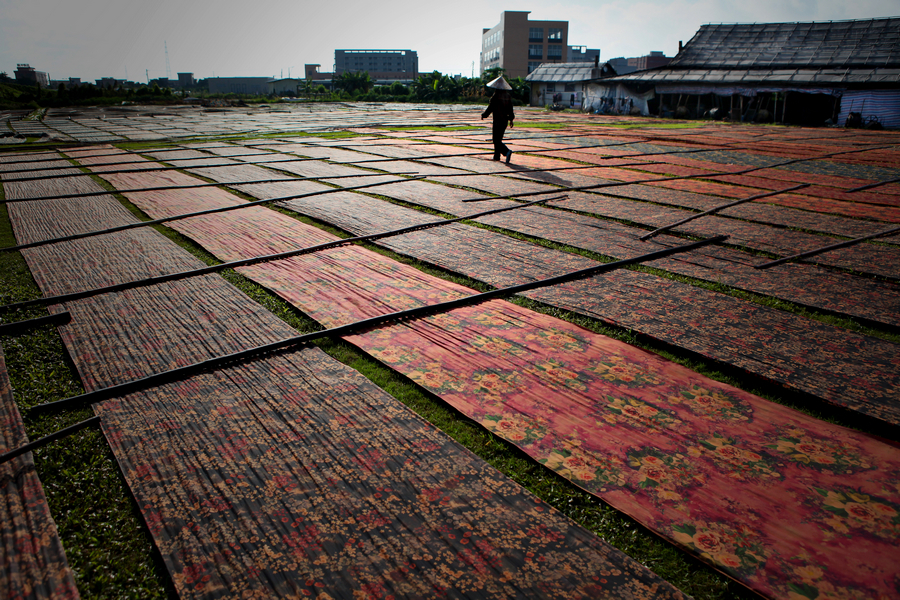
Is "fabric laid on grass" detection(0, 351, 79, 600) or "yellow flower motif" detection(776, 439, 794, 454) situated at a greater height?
"yellow flower motif" detection(776, 439, 794, 454)

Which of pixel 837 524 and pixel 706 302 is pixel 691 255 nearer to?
pixel 706 302

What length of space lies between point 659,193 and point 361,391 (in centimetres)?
548

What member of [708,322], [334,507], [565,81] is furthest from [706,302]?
[565,81]

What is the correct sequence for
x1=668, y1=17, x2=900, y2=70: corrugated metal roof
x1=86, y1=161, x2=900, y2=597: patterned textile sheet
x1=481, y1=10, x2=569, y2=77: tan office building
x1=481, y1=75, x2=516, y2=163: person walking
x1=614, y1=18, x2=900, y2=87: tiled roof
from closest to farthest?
x1=86, y1=161, x2=900, y2=597: patterned textile sheet → x1=481, y1=75, x2=516, y2=163: person walking → x1=614, y1=18, x2=900, y2=87: tiled roof → x1=668, y1=17, x2=900, y2=70: corrugated metal roof → x1=481, y1=10, x2=569, y2=77: tan office building

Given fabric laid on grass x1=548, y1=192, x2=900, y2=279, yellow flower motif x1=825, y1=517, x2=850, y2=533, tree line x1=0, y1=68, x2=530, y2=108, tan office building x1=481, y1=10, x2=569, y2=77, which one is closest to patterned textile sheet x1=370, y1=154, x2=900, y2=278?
fabric laid on grass x1=548, y1=192, x2=900, y2=279

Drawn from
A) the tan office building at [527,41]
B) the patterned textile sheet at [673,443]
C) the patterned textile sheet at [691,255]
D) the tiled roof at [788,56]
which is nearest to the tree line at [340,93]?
the tiled roof at [788,56]

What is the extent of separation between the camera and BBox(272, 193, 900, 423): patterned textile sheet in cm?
221

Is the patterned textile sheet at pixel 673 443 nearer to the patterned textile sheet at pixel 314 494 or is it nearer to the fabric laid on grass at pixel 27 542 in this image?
the patterned textile sheet at pixel 314 494

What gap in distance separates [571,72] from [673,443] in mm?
37746

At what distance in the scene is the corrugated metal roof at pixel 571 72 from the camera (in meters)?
34.0

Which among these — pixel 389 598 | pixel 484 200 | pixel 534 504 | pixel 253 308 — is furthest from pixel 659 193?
pixel 389 598

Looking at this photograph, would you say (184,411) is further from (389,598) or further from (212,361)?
(389,598)

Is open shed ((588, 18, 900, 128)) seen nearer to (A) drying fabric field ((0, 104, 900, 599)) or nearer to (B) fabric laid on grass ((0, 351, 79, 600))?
(A) drying fabric field ((0, 104, 900, 599))

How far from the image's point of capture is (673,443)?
1.84m
